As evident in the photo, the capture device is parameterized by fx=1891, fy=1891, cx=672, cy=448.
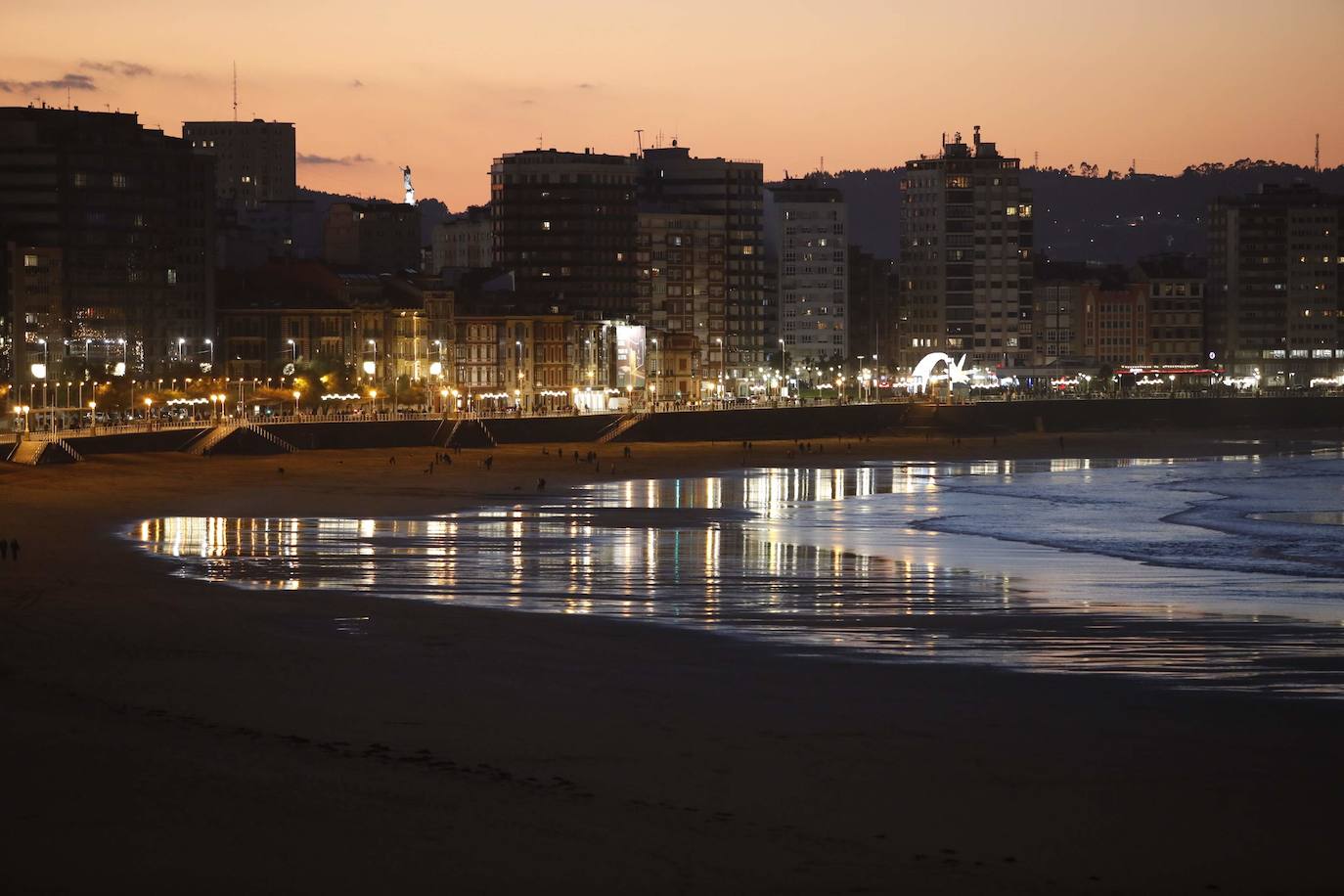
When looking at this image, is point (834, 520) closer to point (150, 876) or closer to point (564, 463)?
point (564, 463)

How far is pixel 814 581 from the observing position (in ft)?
130

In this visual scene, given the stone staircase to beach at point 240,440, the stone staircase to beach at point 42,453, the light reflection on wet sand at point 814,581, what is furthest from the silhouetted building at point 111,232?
the light reflection on wet sand at point 814,581

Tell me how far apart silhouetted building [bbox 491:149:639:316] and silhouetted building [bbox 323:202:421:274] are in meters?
13.9

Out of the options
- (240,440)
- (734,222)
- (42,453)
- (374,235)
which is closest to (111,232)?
(374,235)

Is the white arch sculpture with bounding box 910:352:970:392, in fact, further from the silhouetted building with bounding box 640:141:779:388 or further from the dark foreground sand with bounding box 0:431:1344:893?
the dark foreground sand with bounding box 0:431:1344:893

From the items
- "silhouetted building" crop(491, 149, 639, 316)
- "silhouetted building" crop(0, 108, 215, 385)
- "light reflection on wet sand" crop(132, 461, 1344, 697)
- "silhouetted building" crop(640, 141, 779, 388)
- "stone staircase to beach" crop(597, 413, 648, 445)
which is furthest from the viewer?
"silhouetted building" crop(640, 141, 779, 388)

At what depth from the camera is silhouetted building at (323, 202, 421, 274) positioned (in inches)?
7057

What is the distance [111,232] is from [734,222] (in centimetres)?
7191

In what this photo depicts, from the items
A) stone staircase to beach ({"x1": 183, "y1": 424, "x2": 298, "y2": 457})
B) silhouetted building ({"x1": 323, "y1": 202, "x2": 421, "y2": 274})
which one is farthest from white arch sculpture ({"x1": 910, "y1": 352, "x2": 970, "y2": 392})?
stone staircase to beach ({"x1": 183, "y1": 424, "x2": 298, "y2": 457})

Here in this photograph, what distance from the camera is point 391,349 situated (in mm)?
133250

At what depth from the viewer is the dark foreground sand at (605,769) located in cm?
1691

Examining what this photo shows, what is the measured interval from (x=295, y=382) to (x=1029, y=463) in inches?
1786

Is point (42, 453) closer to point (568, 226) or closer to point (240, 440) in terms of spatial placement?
point (240, 440)

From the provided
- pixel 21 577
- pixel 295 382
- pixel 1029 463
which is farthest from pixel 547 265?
pixel 21 577
